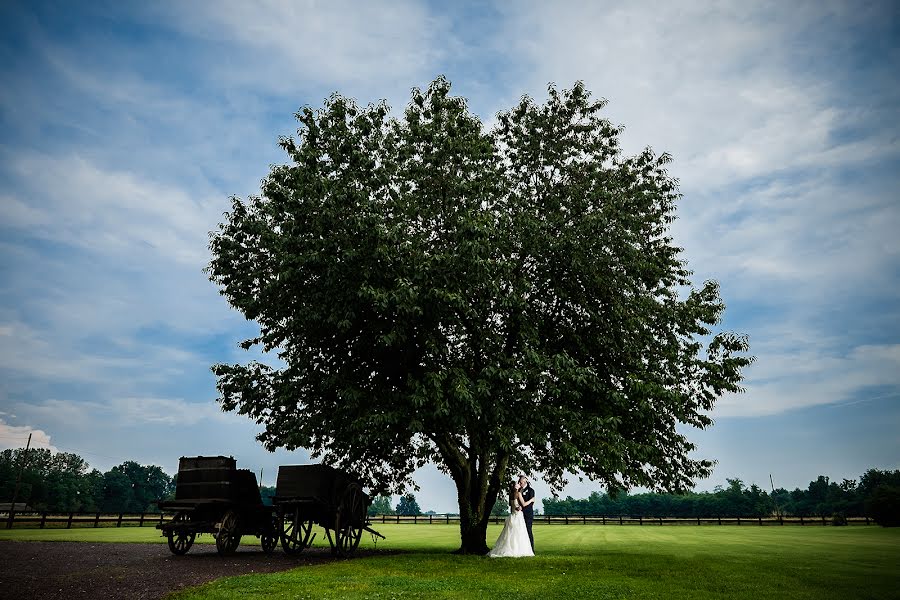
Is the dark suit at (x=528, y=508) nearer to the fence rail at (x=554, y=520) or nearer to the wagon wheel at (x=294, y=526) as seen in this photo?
the wagon wheel at (x=294, y=526)

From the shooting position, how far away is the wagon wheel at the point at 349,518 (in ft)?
66.4

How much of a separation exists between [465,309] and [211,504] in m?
10.9

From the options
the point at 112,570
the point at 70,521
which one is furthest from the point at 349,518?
the point at 70,521

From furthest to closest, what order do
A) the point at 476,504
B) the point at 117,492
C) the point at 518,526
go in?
the point at 117,492 < the point at 476,504 < the point at 518,526

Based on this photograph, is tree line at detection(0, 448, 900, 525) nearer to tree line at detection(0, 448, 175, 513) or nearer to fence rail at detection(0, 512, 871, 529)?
tree line at detection(0, 448, 175, 513)

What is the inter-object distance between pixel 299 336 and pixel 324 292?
3150 mm

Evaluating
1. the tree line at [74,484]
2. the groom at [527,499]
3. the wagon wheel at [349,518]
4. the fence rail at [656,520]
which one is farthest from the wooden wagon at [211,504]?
the tree line at [74,484]

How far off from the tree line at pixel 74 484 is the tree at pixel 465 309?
10628 centimetres

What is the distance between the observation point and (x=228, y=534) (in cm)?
2045

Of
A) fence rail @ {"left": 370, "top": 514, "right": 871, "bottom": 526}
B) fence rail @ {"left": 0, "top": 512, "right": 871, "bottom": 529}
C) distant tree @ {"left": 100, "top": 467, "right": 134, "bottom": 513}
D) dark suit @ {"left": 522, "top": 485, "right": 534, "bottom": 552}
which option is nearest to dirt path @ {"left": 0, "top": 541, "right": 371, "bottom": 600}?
dark suit @ {"left": 522, "top": 485, "right": 534, "bottom": 552}

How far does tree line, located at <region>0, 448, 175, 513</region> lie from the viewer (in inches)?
4505

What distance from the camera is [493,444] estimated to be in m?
19.6

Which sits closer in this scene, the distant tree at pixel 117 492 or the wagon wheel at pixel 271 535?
the wagon wheel at pixel 271 535

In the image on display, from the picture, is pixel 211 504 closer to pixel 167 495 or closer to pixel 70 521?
pixel 70 521
